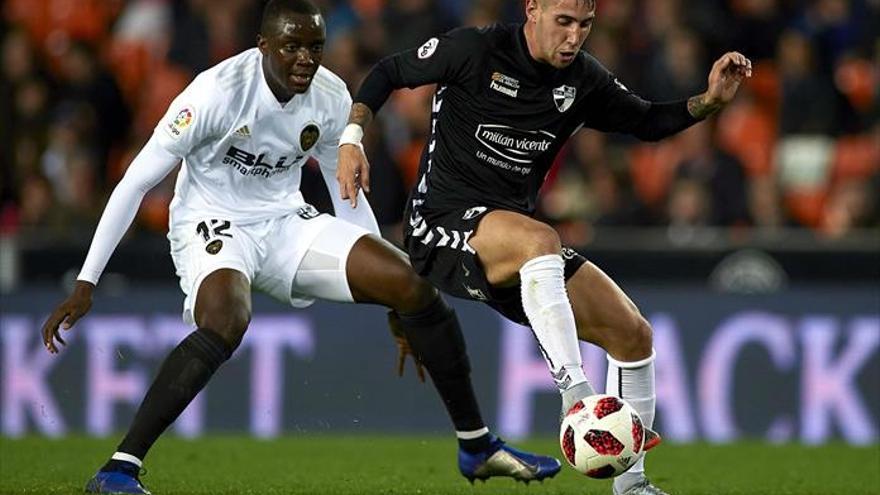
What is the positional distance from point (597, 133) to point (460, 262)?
6.57m

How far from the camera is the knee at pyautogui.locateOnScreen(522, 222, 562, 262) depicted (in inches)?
265

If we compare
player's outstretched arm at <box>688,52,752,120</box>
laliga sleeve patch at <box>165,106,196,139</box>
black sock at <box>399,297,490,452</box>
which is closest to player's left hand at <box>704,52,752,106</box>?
player's outstretched arm at <box>688,52,752,120</box>

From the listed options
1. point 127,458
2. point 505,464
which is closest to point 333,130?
point 505,464

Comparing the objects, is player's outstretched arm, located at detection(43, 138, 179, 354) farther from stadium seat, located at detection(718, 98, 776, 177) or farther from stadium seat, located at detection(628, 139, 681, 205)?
stadium seat, located at detection(718, 98, 776, 177)

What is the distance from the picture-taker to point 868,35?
14.4 meters

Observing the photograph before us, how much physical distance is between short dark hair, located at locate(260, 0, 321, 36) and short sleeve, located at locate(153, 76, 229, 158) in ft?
1.17

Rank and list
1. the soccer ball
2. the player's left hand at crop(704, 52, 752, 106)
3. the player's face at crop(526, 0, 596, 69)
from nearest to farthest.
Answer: the soccer ball < the player's face at crop(526, 0, 596, 69) < the player's left hand at crop(704, 52, 752, 106)

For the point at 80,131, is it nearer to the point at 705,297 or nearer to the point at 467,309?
the point at 467,309

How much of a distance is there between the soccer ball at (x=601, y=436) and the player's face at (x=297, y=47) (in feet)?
6.63

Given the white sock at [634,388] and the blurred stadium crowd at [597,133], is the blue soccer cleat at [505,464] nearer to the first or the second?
the white sock at [634,388]

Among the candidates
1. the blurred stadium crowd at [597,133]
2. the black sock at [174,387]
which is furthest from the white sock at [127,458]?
the blurred stadium crowd at [597,133]

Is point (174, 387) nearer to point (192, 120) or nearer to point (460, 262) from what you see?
point (192, 120)

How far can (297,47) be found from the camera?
7.56m

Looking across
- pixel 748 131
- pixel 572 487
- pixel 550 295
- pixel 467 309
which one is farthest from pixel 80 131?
pixel 550 295
